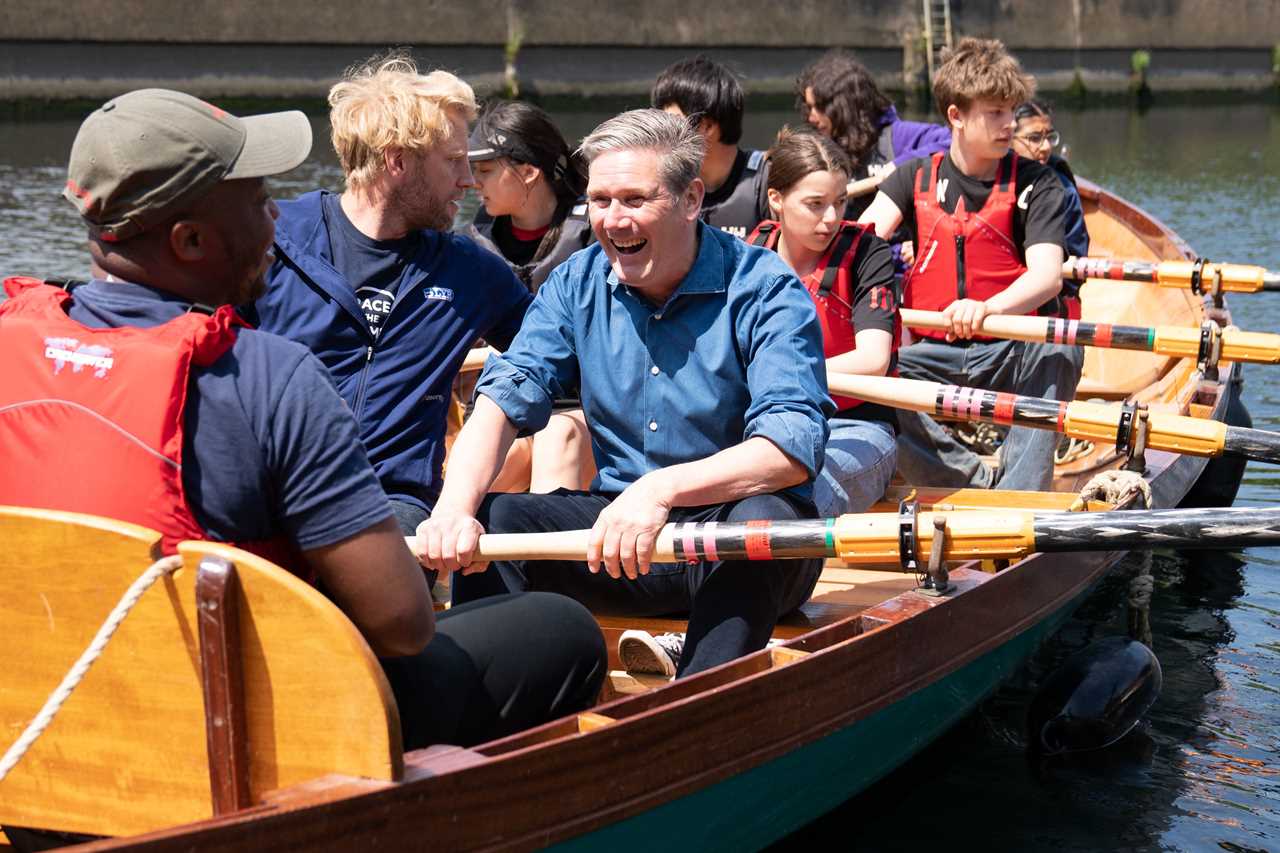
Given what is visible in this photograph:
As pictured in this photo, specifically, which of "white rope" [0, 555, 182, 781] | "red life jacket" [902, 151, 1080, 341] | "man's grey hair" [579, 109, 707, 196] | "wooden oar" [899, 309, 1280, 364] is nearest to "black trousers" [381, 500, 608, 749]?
"white rope" [0, 555, 182, 781]

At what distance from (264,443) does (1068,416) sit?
9.81ft

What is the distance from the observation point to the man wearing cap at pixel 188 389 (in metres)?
2.14

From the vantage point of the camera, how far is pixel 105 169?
2162 millimetres

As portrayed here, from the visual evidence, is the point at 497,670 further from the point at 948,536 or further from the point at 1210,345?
the point at 1210,345

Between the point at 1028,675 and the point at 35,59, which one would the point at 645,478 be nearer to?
the point at 1028,675

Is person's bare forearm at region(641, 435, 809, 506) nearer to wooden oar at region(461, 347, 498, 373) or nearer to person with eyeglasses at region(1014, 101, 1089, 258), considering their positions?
wooden oar at region(461, 347, 498, 373)

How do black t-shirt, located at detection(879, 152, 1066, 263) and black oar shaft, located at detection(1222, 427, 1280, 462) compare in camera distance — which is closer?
black oar shaft, located at detection(1222, 427, 1280, 462)

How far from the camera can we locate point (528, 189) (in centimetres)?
478

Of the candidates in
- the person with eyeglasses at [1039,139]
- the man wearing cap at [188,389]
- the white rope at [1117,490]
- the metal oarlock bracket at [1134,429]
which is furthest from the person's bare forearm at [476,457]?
the person with eyeglasses at [1039,139]

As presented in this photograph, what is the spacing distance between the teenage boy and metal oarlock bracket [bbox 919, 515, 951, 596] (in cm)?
220

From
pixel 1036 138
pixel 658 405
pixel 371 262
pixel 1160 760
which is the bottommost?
pixel 1160 760

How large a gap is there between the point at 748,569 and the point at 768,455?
0.78 feet

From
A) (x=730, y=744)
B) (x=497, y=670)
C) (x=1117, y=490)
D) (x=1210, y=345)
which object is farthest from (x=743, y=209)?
(x=497, y=670)

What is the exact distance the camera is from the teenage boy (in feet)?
18.1
